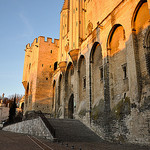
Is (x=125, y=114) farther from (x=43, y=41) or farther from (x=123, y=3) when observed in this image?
(x=43, y=41)

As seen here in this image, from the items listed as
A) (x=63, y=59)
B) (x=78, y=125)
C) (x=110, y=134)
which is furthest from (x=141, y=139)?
(x=63, y=59)

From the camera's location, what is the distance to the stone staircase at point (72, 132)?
1214cm

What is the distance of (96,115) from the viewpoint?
1484cm

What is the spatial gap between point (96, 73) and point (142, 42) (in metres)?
6.23

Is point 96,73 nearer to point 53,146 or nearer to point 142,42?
point 142,42

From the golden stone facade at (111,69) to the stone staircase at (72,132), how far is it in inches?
28.4

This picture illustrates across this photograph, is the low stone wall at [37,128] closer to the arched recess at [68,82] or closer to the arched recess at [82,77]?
the arched recess at [82,77]

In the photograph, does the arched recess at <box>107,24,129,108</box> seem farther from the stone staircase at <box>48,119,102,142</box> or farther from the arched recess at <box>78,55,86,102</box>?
the arched recess at <box>78,55,86,102</box>

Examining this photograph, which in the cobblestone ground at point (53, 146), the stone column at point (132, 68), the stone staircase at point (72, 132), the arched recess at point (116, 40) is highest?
the arched recess at point (116, 40)

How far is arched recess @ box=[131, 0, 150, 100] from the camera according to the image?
10430 mm

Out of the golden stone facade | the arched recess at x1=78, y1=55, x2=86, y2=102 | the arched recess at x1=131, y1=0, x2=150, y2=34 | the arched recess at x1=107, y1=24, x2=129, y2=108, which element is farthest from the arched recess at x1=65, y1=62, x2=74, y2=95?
the arched recess at x1=131, y1=0, x2=150, y2=34

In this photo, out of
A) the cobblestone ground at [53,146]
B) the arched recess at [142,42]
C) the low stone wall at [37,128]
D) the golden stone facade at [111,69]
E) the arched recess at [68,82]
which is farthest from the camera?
the arched recess at [68,82]

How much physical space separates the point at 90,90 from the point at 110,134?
5.13 m

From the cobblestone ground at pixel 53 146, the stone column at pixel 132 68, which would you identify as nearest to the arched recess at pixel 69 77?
the stone column at pixel 132 68
